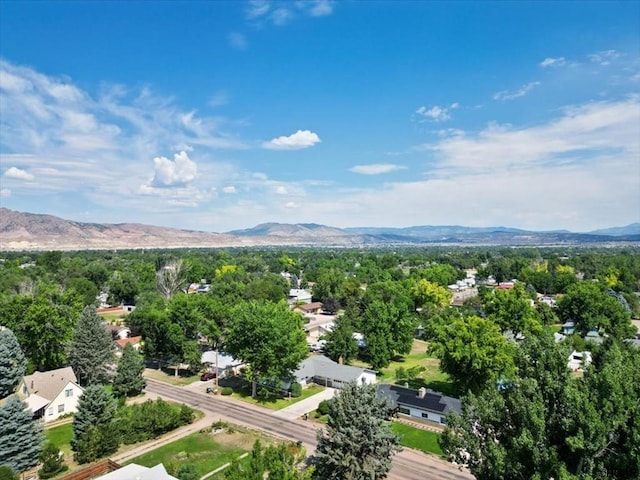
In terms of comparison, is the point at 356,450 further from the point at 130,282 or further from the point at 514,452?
the point at 130,282

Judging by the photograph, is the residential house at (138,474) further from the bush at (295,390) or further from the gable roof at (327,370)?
the gable roof at (327,370)

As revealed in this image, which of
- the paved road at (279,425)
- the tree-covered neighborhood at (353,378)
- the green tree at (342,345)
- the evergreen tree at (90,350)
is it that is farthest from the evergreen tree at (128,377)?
the green tree at (342,345)

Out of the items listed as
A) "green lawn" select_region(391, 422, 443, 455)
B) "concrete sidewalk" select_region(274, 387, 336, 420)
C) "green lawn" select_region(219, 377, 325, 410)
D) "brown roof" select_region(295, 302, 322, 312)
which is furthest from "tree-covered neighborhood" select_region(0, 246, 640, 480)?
"brown roof" select_region(295, 302, 322, 312)

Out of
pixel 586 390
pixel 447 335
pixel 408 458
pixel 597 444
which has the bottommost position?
pixel 408 458

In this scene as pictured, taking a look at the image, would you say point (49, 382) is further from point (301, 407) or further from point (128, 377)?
point (301, 407)

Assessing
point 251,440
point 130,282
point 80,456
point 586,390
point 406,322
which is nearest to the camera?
point 586,390

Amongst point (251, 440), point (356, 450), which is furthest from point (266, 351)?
point (356, 450)
